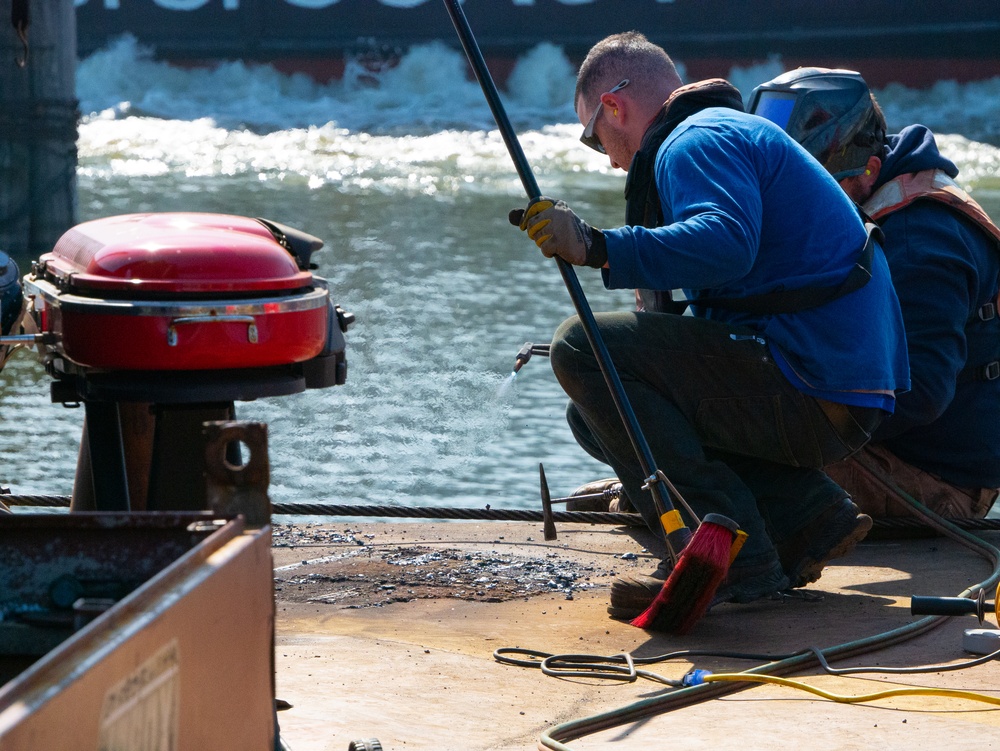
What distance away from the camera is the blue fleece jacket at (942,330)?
3.56 metres

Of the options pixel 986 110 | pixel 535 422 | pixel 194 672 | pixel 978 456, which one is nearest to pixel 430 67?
pixel 986 110

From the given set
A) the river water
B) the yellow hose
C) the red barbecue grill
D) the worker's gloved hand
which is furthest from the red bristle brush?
the river water

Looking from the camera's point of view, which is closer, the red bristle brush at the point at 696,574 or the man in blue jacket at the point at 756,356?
the red bristle brush at the point at 696,574

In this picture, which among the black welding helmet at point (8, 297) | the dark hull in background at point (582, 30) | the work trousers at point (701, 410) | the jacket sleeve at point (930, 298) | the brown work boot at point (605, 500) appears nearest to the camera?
the black welding helmet at point (8, 297)

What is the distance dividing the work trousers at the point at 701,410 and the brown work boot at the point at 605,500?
41.8 inches

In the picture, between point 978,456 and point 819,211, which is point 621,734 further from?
point 978,456

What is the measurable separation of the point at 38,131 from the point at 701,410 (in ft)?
29.9

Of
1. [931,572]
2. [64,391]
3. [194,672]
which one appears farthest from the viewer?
[931,572]

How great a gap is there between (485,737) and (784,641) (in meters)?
0.86

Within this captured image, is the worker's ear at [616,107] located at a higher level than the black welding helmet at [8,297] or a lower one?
higher

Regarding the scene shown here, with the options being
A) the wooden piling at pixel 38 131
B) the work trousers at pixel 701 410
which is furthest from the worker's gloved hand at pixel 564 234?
the wooden piling at pixel 38 131

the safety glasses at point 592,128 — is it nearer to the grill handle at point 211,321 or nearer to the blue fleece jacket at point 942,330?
the blue fleece jacket at point 942,330

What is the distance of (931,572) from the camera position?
3.47m

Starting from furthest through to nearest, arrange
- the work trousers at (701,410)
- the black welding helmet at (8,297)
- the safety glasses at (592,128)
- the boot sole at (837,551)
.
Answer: the safety glasses at (592,128) → the boot sole at (837,551) → the work trousers at (701,410) → the black welding helmet at (8,297)
